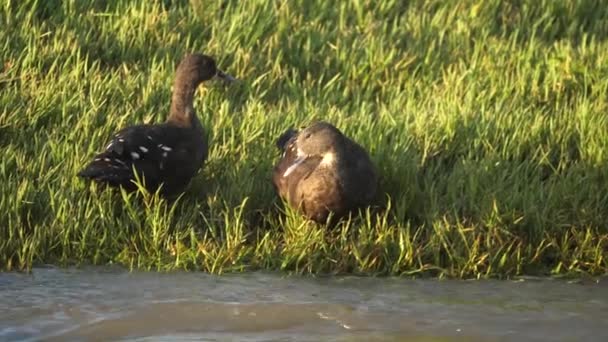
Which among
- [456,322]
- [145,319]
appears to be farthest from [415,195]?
[145,319]

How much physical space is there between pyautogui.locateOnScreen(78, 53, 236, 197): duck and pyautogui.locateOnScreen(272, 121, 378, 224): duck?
1.58ft

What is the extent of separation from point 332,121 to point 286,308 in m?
2.37

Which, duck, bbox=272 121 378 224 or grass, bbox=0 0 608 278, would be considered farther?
duck, bbox=272 121 378 224

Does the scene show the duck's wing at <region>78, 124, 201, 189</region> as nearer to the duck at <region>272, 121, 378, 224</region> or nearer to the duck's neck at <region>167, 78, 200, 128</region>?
the duck's neck at <region>167, 78, 200, 128</region>

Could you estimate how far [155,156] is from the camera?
27.0 ft

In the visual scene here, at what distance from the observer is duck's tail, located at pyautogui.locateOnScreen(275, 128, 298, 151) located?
870 centimetres

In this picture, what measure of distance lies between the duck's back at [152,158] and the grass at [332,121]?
143mm

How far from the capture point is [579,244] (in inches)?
317

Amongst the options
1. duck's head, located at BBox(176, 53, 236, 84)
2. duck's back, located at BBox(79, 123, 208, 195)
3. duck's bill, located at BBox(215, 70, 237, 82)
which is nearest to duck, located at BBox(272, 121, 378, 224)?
duck's back, located at BBox(79, 123, 208, 195)

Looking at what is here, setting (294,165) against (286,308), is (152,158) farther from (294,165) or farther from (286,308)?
(286,308)

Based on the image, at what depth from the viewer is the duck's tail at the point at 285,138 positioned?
28.5 ft

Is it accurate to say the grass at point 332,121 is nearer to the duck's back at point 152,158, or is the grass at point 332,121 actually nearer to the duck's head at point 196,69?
the duck's back at point 152,158

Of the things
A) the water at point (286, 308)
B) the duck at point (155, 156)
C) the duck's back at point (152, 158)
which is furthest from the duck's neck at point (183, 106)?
the water at point (286, 308)

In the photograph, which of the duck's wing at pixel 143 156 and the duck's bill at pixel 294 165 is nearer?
the duck's wing at pixel 143 156
